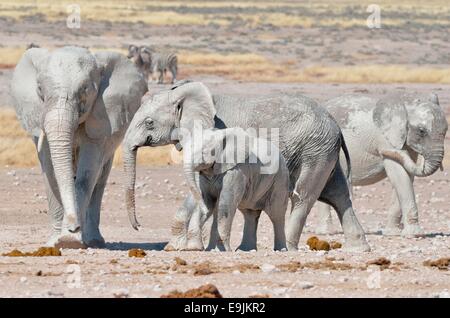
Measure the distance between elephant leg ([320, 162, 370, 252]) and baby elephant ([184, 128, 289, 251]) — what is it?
99 centimetres

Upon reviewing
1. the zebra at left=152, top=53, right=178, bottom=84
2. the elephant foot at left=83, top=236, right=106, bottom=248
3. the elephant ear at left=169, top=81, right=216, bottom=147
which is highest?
the zebra at left=152, top=53, right=178, bottom=84

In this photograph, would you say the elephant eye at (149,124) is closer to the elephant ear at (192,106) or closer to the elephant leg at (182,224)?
the elephant ear at (192,106)

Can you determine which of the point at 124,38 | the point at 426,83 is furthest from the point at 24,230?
the point at 124,38

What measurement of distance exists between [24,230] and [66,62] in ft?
10.0

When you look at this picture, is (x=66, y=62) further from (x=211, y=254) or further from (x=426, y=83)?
(x=426, y=83)

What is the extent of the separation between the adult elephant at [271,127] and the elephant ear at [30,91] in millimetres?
874

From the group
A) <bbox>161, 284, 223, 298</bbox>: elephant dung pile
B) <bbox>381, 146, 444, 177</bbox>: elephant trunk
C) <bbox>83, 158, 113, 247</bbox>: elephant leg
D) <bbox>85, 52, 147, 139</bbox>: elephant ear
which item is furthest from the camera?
<bbox>381, 146, 444, 177</bbox>: elephant trunk

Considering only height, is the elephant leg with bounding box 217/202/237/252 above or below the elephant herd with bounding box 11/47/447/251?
below

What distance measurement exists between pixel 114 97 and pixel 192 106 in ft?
3.56

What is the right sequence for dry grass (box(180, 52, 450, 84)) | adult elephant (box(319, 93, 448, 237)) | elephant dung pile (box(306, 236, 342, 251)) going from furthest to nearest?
dry grass (box(180, 52, 450, 84))
adult elephant (box(319, 93, 448, 237))
elephant dung pile (box(306, 236, 342, 251))

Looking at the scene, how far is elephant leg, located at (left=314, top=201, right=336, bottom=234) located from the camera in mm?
16453

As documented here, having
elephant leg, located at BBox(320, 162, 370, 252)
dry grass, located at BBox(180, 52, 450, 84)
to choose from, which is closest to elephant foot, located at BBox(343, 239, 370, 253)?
elephant leg, located at BBox(320, 162, 370, 252)

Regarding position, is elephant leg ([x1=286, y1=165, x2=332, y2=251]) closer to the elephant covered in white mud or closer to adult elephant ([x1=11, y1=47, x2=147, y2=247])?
the elephant covered in white mud

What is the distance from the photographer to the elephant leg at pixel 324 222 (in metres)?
16.5
